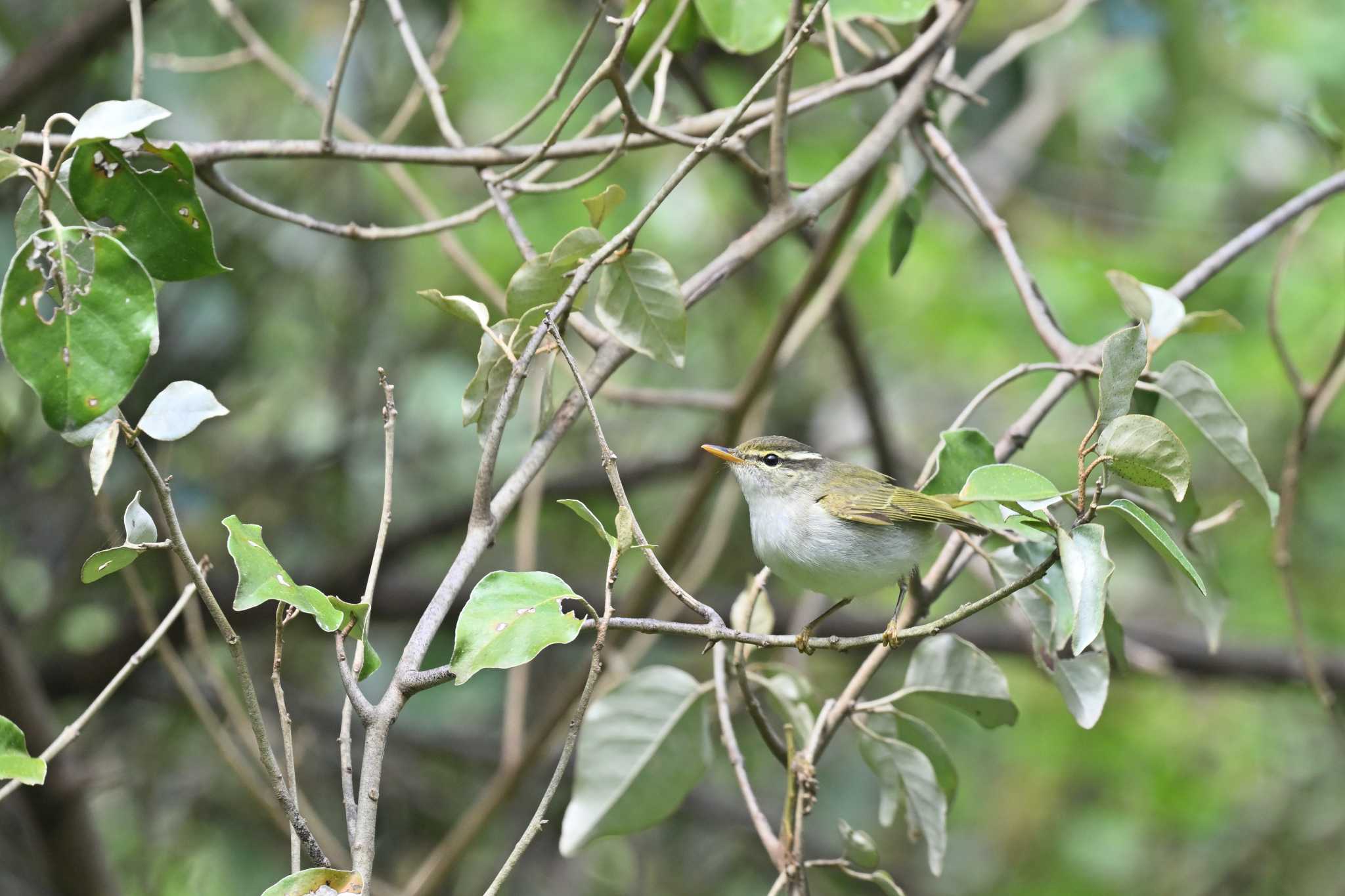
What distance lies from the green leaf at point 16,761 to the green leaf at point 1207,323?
1.87 metres

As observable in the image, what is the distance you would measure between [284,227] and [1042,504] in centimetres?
402

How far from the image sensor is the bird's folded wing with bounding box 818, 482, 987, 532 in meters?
1.97

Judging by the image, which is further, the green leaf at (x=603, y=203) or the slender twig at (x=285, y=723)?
the green leaf at (x=603, y=203)

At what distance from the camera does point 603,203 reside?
185 centimetres

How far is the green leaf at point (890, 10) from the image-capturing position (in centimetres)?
231

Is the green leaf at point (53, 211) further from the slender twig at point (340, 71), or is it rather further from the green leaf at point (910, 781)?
the green leaf at point (910, 781)

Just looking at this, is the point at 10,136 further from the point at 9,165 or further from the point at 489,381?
the point at 489,381

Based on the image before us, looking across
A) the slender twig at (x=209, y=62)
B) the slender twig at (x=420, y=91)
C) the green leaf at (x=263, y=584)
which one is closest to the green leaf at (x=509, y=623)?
the green leaf at (x=263, y=584)

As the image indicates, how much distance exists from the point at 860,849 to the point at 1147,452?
925 mm

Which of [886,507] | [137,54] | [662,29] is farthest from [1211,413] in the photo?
[137,54]

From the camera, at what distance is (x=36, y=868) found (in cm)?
394

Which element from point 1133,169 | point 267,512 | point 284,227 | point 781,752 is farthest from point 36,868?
point 1133,169

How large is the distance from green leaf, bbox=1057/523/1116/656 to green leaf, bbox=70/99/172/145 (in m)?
1.19

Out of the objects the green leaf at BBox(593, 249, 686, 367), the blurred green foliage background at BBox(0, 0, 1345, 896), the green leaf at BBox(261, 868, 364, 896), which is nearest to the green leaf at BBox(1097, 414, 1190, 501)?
the green leaf at BBox(593, 249, 686, 367)
